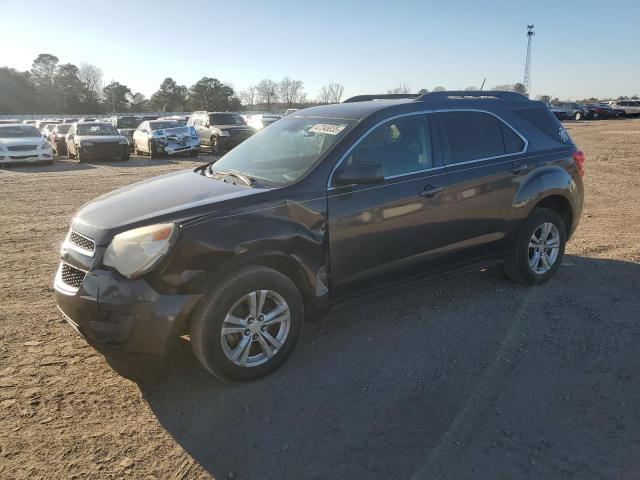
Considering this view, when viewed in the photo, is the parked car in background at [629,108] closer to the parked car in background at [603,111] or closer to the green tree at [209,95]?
the parked car in background at [603,111]

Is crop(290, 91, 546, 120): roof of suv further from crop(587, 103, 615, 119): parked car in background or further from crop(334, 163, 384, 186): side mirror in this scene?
crop(587, 103, 615, 119): parked car in background

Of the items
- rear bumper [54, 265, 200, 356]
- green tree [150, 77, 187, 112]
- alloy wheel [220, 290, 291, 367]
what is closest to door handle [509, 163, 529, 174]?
alloy wheel [220, 290, 291, 367]

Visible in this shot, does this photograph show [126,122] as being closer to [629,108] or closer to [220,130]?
[220,130]

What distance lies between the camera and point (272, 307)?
354 cm

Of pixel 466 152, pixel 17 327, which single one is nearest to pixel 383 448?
pixel 466 152

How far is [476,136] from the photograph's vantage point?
4613 mm

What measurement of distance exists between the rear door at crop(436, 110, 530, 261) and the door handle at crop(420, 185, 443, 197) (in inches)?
4.4

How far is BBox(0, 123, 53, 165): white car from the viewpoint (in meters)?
18.9

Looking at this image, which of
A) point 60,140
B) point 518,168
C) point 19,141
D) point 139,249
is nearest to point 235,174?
point 139,249

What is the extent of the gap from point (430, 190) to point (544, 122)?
6.18 ft

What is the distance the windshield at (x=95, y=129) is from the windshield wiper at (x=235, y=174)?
62.4 ft

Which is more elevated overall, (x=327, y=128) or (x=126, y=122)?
(x=327, y=128)

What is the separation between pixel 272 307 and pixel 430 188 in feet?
5.55

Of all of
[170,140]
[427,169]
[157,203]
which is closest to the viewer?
[157,203]
